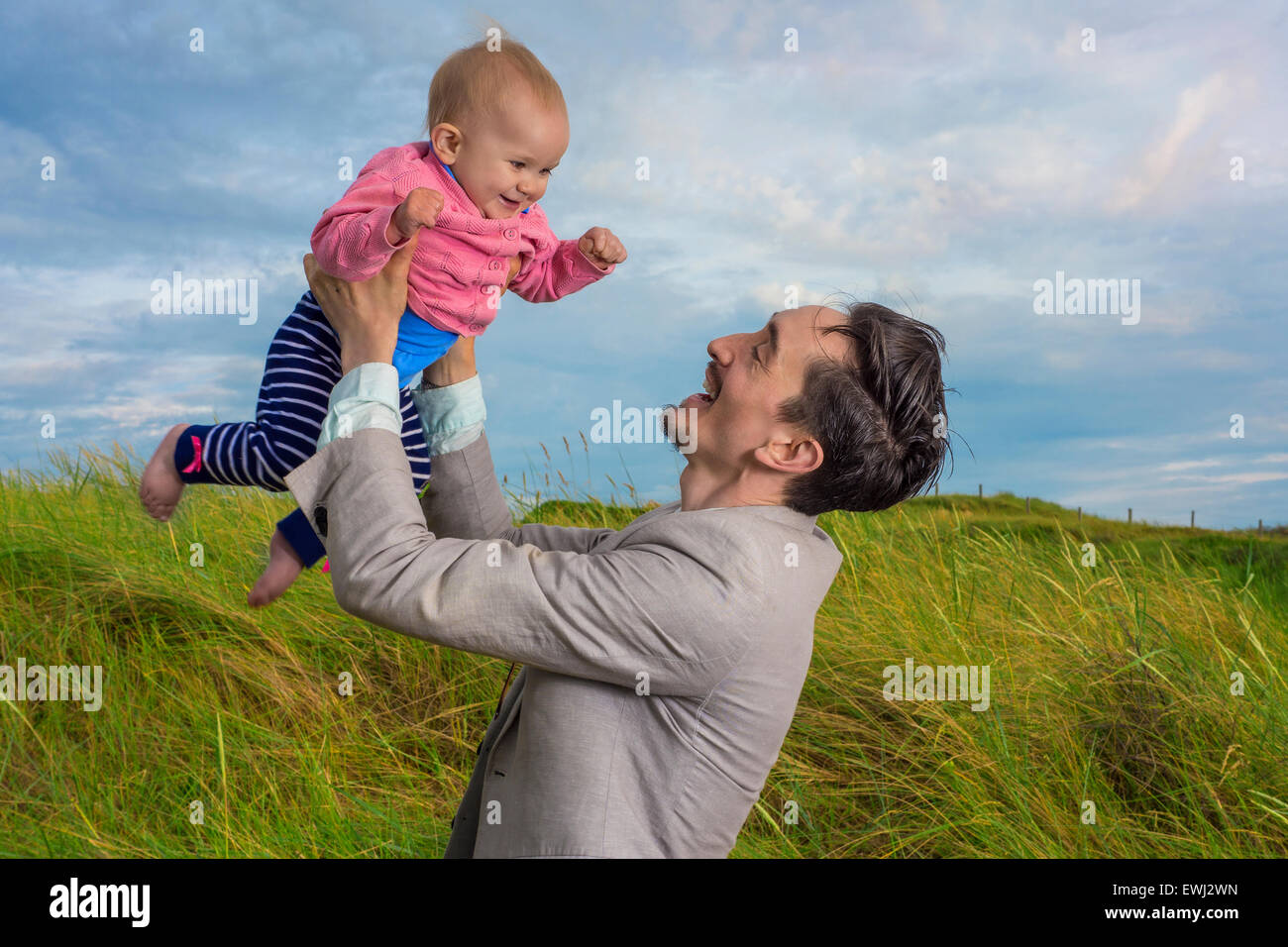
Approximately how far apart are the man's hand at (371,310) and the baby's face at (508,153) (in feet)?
0.90

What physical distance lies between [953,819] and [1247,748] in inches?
44.9

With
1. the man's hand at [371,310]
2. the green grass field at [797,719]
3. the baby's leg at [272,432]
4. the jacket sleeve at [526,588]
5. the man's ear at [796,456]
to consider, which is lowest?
the green grass field at [797,719]

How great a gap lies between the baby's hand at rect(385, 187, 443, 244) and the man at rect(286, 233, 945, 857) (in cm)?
13

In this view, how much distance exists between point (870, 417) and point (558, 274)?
0.89m

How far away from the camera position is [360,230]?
6.68 ft

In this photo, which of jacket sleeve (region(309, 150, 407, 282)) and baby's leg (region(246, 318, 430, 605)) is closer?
jacket sleeve (region(309, 150, 407, 282))

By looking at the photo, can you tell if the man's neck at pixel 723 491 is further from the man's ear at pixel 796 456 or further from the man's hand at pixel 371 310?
the man's hand at pixel 371 310

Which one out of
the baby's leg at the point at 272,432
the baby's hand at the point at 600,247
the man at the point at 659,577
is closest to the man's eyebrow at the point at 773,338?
the man at the point at 659,577

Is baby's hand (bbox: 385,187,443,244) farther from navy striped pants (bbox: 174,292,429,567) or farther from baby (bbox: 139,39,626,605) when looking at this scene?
navy striped pants (bbox: 174,292,429,567)

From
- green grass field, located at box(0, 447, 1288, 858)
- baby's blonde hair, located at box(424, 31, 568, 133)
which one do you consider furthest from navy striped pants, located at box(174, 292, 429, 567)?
green grass field, located at box(0, 447, 1288, 858)

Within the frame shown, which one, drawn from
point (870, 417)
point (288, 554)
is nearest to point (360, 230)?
point (288, 554)

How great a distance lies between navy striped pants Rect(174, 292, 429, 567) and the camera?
2.20 metres

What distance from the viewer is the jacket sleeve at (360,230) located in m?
2.02

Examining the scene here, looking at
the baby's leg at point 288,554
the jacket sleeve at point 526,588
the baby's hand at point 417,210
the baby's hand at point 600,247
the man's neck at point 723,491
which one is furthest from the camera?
the baby's hand at point 600,247
